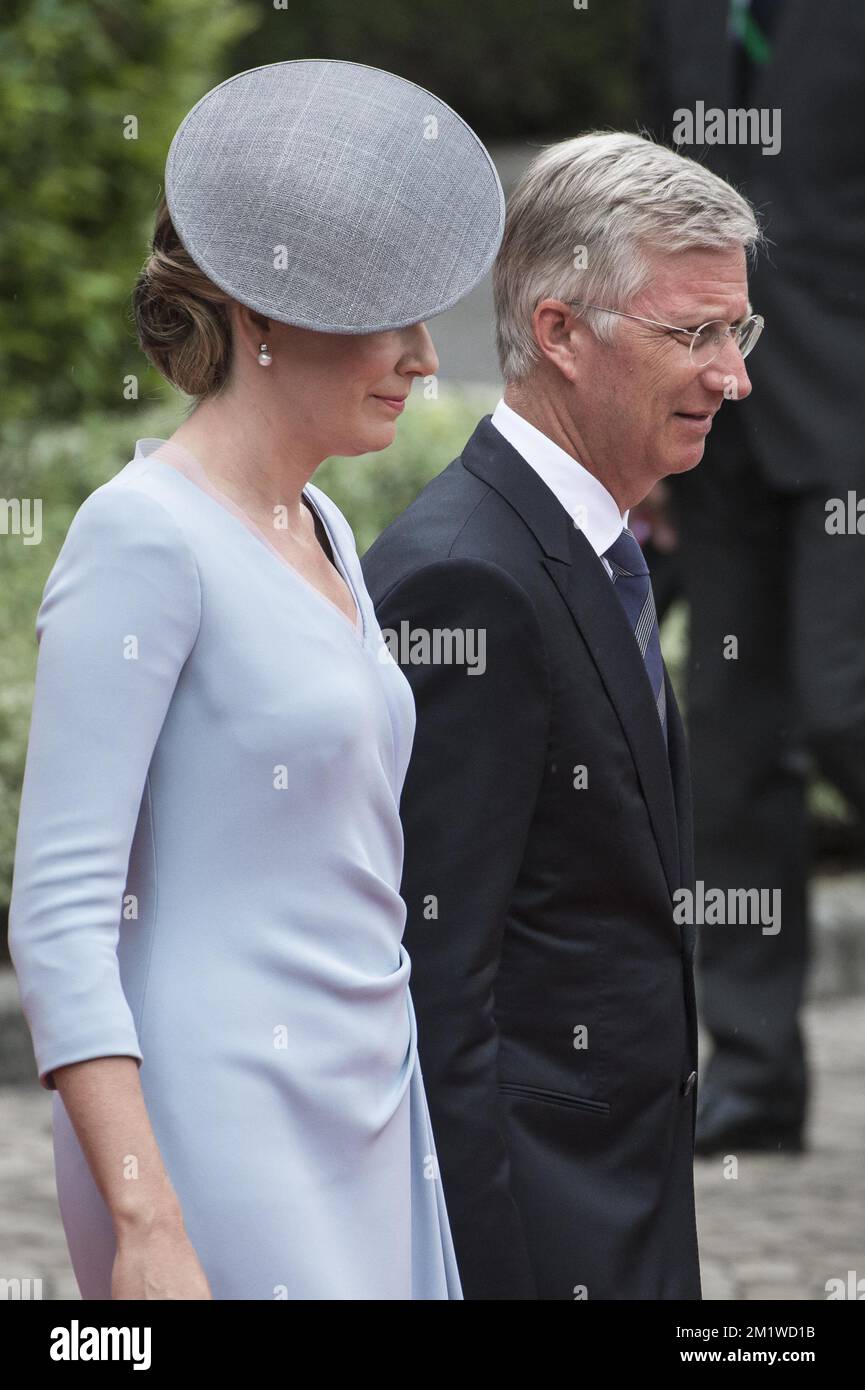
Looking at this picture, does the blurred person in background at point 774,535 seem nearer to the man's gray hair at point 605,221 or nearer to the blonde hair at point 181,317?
the man's gray hair at point 605,221

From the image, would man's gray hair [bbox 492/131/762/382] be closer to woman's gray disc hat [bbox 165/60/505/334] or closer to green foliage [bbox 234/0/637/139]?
Result: woman's gray disc hat [bbox 165/60/505/334]

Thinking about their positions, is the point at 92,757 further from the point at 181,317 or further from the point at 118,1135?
the point at 181,317

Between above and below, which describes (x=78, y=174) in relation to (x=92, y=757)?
above

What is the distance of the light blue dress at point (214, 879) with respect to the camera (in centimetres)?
176

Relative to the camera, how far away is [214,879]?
1817mm

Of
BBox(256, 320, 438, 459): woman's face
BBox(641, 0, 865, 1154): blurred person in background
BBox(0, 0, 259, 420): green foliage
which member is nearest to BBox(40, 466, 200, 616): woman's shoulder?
BBox(256, 320, 438, 459): woman's face

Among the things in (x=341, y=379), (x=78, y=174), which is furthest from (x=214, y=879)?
(x=78, y=174)

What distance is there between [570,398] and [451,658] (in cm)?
35

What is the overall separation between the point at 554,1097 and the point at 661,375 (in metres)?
0.69

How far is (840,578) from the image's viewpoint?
472 cm

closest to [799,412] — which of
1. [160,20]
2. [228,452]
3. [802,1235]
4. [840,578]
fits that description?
[840,578]

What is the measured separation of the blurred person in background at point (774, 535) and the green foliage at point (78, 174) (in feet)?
10.3

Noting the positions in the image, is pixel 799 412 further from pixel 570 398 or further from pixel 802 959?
pixel 570 398

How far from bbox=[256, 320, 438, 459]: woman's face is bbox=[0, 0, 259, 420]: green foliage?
583 centimetres
